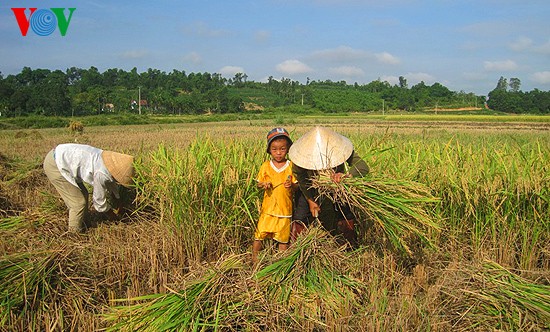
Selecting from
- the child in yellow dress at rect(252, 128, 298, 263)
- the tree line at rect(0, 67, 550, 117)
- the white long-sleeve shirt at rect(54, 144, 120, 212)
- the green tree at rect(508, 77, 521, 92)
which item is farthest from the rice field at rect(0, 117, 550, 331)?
the green tree at rect(508, 77, 521, 92)

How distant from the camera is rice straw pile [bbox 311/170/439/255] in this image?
2506mm

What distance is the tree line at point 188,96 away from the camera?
3991 centimetres

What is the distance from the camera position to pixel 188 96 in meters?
60.8

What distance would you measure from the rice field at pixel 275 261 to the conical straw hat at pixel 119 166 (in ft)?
0.34

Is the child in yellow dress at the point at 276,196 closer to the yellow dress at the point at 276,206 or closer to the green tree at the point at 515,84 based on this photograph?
the yellow dress at the point at 276,206

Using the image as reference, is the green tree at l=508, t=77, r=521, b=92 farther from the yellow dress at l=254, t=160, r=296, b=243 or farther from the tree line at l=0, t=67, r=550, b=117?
the yellow dress at l=254, t=160, r=296, b=243

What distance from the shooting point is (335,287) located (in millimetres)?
2455

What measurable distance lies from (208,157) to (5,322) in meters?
1.77

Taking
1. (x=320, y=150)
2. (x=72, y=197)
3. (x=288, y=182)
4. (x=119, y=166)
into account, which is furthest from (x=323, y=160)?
(x=72, y=197)

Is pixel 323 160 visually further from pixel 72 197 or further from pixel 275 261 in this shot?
pixel 72 197

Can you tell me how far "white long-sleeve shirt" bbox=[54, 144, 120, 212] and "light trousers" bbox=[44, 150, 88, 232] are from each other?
77 mm

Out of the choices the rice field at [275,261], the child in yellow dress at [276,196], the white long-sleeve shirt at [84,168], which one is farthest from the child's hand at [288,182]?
the white long-sleeve shirt at [84,168]

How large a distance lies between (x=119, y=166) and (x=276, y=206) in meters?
1.56

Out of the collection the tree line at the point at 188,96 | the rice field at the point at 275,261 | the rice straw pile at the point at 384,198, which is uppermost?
the tree line at the point at 188,96
